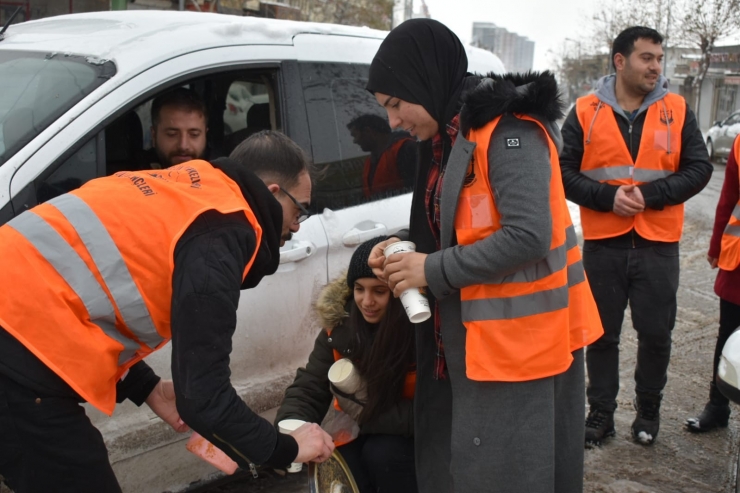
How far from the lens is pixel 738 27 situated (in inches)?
1067

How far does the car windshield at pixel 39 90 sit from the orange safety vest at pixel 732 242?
2.78m

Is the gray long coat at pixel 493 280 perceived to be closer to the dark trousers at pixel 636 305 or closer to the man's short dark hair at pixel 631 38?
the dark trousers at pixel 636 305

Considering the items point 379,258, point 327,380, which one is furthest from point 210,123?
point 379,258

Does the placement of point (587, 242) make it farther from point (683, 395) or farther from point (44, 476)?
point (44, 476)

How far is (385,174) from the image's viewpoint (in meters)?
3.37

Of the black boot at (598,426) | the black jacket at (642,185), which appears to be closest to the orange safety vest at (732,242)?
the black jacket at (642,185)

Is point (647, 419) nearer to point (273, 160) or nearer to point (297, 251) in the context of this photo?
point (297, 251)

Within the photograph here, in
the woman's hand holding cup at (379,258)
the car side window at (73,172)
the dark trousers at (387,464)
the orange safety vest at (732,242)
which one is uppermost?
the car side window at (73,172)

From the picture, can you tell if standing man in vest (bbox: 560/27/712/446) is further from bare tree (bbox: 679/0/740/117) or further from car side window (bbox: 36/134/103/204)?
bare tree (bbox: 679/0/740/117)

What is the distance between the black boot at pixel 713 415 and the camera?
3.87 metres

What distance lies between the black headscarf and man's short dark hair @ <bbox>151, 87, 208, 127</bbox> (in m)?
1.27

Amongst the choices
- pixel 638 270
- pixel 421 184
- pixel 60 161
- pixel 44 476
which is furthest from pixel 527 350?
pixel 638 270

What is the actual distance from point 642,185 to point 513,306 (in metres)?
1.77

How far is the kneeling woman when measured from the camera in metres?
2.74
